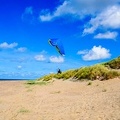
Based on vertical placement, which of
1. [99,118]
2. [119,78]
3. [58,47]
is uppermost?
[58,47]

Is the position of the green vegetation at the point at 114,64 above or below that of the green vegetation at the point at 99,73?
above

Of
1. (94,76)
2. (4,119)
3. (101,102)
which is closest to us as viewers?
(4,119)

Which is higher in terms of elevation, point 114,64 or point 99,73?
point 114,64

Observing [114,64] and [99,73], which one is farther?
[114,64]

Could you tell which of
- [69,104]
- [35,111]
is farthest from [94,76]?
[35,111]

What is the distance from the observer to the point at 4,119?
13805 millimetres

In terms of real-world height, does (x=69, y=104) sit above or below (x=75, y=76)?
below

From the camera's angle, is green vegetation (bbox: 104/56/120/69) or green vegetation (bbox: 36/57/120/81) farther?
green vegetation (bbox: 104/56/120/69)

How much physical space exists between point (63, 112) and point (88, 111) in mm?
1138

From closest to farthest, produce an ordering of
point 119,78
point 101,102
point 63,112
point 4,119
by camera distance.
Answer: point 4,119 < point 63,112 < point 101,102 < point 119,78

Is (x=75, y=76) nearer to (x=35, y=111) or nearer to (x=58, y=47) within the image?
(x=58, y=47)

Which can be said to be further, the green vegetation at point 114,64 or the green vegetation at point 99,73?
the green vegetation at point 114,64

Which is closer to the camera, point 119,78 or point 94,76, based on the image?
point 119,78

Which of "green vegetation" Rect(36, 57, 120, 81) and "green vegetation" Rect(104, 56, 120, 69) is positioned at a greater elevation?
"green vegetation" Rect(104, 56, 120, 69)
